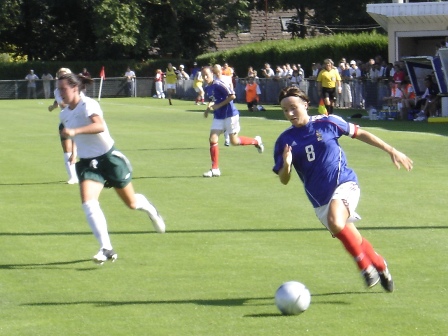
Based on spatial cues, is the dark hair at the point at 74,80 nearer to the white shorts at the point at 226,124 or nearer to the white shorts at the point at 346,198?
the white shorts at the point at 346,198

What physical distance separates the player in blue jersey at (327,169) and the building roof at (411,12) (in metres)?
28.7

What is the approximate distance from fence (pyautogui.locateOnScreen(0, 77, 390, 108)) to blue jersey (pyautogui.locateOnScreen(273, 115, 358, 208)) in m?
26.5

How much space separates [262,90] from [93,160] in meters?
35.8

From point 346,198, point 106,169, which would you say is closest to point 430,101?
point 106,169

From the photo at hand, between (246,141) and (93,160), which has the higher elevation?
(93,160)

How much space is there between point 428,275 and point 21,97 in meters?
50.8

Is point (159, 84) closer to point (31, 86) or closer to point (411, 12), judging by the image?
point (31, 86)

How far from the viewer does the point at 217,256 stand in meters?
9.67

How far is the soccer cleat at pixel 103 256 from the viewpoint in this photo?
909 cm

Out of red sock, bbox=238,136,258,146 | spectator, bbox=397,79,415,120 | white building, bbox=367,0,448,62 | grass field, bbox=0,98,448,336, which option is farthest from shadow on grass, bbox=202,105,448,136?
red sock, bbox=238,136,258,146

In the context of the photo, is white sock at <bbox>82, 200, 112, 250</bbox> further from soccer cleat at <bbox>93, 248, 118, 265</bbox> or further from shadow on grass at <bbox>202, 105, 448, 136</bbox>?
shadow on grass at <bbox>202, 105, 448, 136</bbox>

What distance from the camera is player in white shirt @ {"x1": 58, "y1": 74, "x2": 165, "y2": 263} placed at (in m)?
9.11

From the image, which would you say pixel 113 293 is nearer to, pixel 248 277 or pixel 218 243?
pixel 248 277

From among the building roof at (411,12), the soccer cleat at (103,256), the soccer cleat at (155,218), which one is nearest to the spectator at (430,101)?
the building roof at (411,12)
